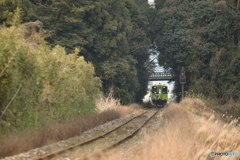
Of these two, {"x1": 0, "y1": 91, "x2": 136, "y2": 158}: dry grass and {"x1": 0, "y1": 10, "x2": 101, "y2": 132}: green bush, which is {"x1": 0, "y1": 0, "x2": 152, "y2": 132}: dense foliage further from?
{"x1": 0, "y1": 91, "x2": 136, "y2": 158}: dry grass

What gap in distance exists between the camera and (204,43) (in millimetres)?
Answer: 31734

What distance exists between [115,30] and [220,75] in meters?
14.2

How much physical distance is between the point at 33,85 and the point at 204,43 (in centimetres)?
2722

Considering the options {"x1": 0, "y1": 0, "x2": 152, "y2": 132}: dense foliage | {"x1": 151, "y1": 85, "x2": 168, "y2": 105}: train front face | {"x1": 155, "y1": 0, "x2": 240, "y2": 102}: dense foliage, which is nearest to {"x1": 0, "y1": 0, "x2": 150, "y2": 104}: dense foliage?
{"x1": 0, "y1": 0, "x2": 152, "y2": 132}: dense foliage

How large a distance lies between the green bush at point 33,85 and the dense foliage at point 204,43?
2127 cm

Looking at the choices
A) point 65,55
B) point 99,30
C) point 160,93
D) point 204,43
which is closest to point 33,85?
point 65,55

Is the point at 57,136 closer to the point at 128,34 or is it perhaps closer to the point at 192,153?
the point at 192,153

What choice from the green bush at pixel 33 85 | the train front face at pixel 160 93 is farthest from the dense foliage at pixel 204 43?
the green bush at pixel 33 85

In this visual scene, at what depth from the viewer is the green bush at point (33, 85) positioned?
794 cm

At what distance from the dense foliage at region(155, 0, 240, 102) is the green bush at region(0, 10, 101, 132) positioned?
69.8 ft

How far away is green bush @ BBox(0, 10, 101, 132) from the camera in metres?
7.94

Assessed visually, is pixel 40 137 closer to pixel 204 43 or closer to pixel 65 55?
pixel 65 55

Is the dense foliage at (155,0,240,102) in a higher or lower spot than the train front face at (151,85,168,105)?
higher

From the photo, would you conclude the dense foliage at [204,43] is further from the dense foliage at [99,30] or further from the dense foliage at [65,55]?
the dense foliage at [99,30]
